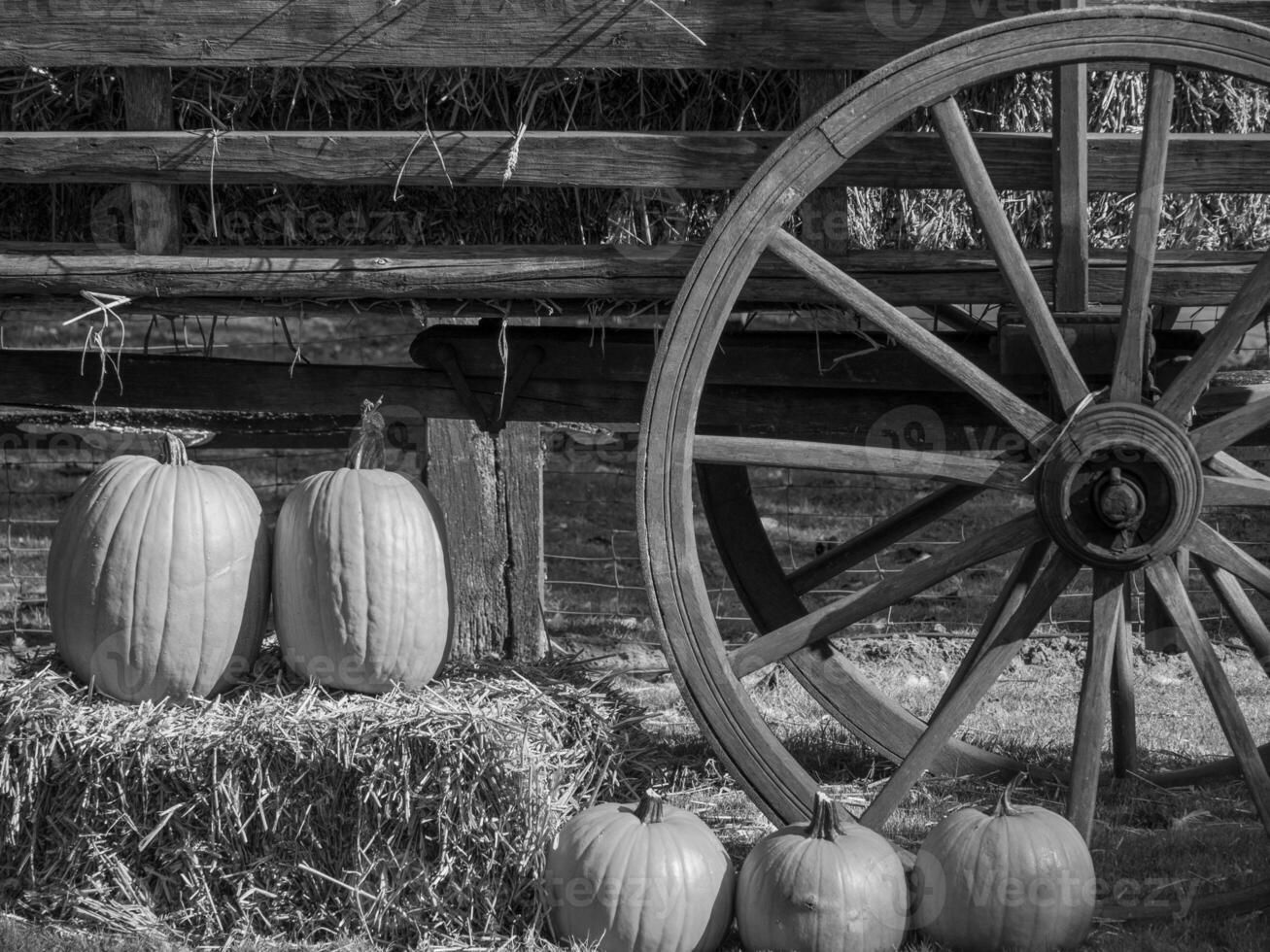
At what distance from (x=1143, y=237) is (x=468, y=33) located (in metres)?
1.61

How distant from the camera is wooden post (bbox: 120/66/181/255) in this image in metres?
3.16

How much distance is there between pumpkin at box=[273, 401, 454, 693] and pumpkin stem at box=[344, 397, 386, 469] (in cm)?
10

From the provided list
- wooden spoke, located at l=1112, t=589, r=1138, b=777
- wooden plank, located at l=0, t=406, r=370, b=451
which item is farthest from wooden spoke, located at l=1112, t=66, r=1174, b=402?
wooden plank, located at l=0, t=406, r=370, b=451

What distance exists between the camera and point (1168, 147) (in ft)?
9.83

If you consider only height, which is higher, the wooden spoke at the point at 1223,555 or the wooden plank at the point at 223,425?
the wooden plank at the point at 223,425

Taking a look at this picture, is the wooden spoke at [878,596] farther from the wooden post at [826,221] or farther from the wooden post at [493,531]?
the wooden post at [493,531]

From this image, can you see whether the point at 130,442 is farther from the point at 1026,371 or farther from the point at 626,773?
the point at 1026,371

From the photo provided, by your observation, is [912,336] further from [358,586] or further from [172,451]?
[172,451]

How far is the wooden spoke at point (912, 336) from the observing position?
2877 mm

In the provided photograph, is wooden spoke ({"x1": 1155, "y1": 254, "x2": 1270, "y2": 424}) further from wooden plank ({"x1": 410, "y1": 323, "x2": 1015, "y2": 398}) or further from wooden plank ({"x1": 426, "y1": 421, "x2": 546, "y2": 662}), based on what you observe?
wooden plank ({"x1": 426, "y1": 421, "x2": 546, "y2": 662})

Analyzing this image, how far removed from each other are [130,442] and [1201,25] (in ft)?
18.0

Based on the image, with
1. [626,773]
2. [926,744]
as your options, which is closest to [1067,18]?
[926,744]

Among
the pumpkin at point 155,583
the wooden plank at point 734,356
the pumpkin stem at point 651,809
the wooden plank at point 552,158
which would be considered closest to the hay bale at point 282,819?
the pumpkin at point 155,583

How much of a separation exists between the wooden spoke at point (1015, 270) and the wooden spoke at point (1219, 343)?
0.20 metres
